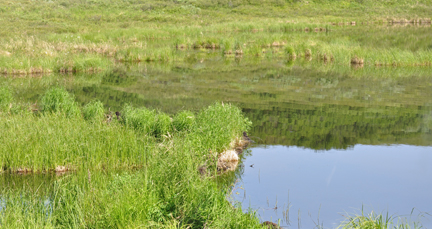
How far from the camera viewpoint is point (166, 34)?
37.9m

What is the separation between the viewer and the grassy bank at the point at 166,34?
2370cm

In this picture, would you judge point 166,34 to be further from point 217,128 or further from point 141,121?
point 217,128

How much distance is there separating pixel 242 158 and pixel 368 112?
6.97 m

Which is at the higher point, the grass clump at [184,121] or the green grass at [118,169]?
the green grass at [118,169]

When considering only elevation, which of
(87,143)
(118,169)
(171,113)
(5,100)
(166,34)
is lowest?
(166,34)

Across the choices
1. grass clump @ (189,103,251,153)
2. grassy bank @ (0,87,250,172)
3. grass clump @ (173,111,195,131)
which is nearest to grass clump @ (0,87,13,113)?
grassy bank @ (0,87,250,172)

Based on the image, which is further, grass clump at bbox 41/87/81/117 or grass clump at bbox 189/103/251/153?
grass clump at bbox 41/87/81/117

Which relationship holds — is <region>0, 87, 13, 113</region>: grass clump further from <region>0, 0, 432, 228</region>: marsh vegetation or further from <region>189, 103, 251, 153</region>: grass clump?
<region>189, 103, 251, 153</region>: grass clump

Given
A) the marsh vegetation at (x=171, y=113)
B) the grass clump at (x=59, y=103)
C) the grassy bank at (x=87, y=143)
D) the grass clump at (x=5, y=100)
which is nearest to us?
the marsh vegetation at (x=171, y=113)

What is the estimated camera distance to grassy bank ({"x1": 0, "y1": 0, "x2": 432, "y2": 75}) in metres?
23.7

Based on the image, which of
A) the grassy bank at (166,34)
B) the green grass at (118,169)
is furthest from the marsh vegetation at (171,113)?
the grassy bank at (166,34)

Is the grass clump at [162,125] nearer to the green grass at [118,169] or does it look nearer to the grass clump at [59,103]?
the green grass at [118,169]

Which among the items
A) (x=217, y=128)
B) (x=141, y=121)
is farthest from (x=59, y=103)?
(x=217, y=128)

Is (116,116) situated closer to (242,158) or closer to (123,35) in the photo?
(242,158)
